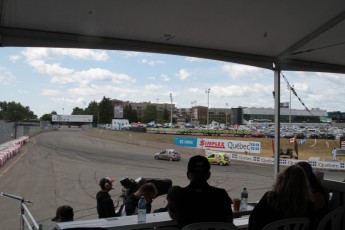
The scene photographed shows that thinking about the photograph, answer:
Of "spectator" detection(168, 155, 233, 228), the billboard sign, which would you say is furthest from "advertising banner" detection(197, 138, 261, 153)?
the billboard sign

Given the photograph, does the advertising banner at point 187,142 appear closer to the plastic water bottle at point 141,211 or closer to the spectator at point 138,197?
the spectator at point 138,197

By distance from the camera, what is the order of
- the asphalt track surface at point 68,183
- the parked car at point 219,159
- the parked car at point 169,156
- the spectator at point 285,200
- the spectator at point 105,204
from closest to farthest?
the spectator at point 285,200 → the spectator at point 105,204 → the asphalt track surface at point 68,183 → the parked car at point 219,159 → the parked car at point 169,156

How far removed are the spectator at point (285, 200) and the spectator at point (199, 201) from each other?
11.9 inches

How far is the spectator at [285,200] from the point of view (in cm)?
267

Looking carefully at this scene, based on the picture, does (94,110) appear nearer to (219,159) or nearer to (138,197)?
(219,159)

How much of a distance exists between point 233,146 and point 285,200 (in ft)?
107

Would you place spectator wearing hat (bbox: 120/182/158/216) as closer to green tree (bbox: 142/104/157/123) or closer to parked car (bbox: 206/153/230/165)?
parked car (bbox: 206/153/230/165)

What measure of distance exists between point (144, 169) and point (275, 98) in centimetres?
1975

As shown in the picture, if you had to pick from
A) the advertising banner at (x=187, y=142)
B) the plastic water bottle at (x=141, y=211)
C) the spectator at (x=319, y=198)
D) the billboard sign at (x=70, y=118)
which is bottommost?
the advertising banner at (x=187, y=142)

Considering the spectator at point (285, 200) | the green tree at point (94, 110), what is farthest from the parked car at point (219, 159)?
the green tree at point (94, 110)

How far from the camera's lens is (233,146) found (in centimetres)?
3481

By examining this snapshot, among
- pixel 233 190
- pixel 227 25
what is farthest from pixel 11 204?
pixel 227 25

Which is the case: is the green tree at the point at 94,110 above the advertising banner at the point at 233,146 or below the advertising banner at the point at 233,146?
above

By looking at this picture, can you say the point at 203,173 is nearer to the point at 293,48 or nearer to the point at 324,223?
the point at 324,223
